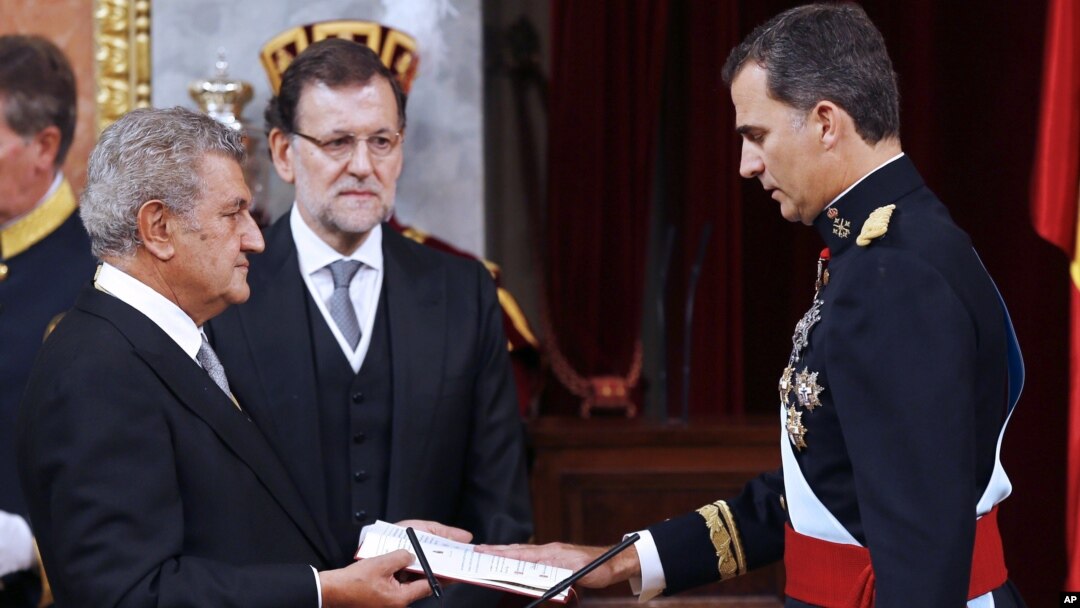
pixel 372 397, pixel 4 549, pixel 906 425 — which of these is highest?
pixel 906 425

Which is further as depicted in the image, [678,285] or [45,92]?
[678,285]

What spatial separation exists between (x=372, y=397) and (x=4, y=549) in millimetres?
1047

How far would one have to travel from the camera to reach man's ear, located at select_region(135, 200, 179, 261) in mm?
2014

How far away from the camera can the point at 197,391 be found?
2016 mm

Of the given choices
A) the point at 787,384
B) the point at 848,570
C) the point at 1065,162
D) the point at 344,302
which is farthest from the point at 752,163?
the point at 1065,162

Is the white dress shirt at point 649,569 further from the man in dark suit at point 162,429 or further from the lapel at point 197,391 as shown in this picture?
the lapel at point 197,391

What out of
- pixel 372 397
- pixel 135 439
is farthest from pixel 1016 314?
pixel 135 439

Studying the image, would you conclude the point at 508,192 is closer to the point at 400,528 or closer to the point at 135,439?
the point at 400,528

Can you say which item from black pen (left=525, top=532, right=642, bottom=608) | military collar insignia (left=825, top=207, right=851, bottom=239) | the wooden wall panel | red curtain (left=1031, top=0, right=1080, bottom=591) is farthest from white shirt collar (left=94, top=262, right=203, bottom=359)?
red curtain (left=1031, top=0, right=1080, bottom=591)

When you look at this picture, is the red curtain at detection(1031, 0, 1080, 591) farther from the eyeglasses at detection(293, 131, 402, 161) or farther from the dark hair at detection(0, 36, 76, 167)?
the dark hair at detection(0, 36, 76, 167)

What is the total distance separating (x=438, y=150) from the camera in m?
3.76

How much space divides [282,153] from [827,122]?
4.62ft

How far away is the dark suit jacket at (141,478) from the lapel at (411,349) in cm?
59

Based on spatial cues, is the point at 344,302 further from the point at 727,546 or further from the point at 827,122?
the point at 827,122
